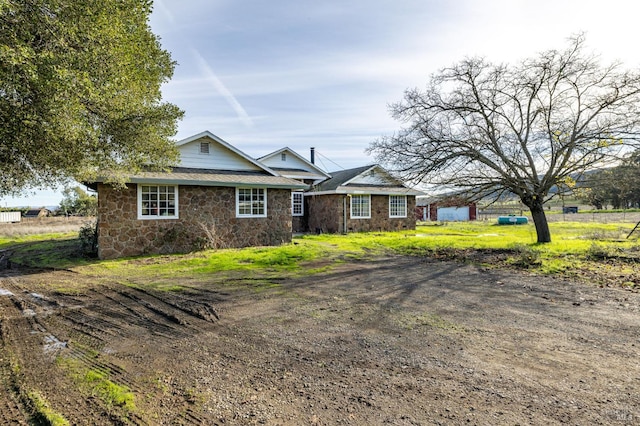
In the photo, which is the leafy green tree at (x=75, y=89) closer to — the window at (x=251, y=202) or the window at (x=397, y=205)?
the window at (x=251, y=202)

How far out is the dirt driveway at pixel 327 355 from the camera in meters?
3.04

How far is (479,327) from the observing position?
516 centimetres

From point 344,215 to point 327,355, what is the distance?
17308 millimetres

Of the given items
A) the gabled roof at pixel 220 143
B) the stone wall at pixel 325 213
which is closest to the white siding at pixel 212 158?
the gabled roof at pixel 220 143

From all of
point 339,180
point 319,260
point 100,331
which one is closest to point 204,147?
point 319,260

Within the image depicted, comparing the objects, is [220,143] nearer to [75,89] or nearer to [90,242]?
[90,242]

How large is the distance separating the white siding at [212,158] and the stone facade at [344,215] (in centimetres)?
684

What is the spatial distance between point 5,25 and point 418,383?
719cm

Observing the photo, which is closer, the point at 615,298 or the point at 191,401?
the point at 191,401

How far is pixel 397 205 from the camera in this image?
→ 2358 centimetres

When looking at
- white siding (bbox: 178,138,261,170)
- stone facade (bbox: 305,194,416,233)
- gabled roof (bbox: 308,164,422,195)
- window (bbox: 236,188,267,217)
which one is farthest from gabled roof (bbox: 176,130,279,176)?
stone facade (bbox: 305,194,416,233)

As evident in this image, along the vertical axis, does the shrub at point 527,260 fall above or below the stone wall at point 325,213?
below

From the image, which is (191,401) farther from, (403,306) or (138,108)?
(138,108)

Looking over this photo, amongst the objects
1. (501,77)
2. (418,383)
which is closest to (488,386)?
(418,383)
